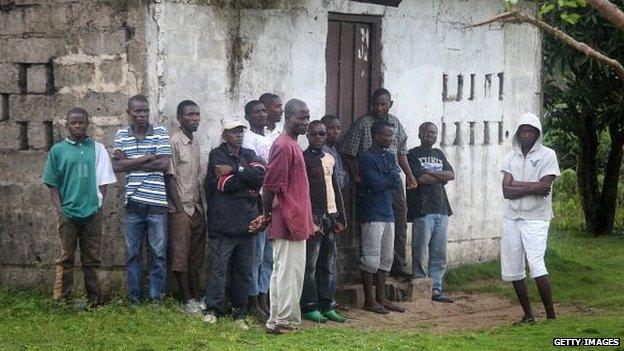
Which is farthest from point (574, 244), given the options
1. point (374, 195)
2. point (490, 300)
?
point (374, 195)

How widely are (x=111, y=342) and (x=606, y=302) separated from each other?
548 cm

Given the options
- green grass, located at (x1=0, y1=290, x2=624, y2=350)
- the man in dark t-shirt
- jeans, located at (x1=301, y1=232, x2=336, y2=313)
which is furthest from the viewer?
the man in dark t-shirt

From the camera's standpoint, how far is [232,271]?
10.4 metres

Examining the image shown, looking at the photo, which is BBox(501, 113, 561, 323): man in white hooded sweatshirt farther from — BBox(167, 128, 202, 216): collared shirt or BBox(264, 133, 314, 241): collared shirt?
BBox(167, 128, 202, 216): collared shirt

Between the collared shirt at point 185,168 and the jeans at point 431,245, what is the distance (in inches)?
113

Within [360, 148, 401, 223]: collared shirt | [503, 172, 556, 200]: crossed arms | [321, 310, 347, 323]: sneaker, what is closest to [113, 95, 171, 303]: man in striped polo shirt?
[321, 310, 347, 323]: sneaker

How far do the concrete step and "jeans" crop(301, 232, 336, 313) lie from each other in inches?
26.8

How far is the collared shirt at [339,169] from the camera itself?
1102cm

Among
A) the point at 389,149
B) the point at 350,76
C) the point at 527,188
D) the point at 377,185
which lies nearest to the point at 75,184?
the point at 377,185

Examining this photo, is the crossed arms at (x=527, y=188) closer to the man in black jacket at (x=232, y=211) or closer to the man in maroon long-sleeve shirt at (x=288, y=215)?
the man in maroon long-sleeve shirt at (x=288, y=215)

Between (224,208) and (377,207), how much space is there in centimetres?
178

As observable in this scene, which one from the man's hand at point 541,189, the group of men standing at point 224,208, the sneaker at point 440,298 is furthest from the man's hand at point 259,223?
the sneaker at point 440,298

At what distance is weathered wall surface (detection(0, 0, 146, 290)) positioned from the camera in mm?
10375

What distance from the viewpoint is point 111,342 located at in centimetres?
877
